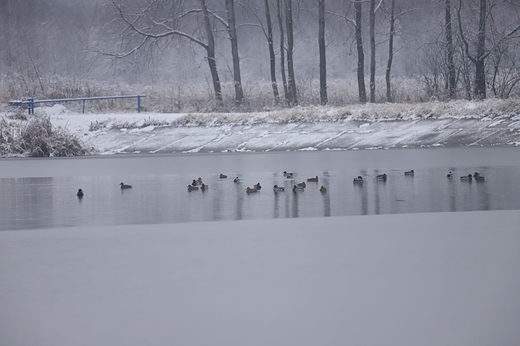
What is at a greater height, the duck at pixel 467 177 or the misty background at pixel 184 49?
the misty background at pixel 184 49

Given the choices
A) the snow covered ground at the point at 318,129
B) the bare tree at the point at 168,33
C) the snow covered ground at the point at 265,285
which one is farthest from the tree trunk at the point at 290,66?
the snow covered ground at the point at 265,285

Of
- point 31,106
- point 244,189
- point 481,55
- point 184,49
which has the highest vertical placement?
point 184,49

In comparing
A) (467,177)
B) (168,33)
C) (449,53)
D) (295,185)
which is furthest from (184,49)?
(295,185)

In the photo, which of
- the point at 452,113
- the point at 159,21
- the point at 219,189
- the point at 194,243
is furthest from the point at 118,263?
the point at 159,21

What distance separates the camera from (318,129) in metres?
20.3

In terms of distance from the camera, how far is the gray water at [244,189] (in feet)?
24.9

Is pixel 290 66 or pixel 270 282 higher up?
pixel 290 66

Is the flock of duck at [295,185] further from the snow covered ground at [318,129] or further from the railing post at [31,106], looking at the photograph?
the railing post at [31,106]

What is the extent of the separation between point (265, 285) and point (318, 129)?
52.8 ft

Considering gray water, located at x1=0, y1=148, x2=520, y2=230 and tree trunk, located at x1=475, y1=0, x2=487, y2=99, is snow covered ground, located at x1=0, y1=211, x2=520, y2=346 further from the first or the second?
tree trunk, located at x1=475, y1=0, x2=487, y2=99

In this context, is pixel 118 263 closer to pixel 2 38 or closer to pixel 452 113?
pixel 452 113

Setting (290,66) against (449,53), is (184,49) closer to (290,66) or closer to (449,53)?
(290,66)

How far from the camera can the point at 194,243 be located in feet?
19.1

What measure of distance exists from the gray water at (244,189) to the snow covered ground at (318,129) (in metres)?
2.46
